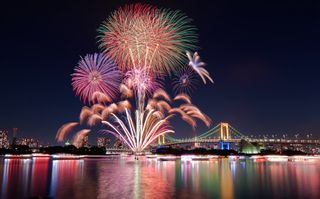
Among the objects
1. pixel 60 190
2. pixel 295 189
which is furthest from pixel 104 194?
pixel 295 189

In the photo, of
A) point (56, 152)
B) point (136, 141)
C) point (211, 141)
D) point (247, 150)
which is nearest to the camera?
point (136, 141)

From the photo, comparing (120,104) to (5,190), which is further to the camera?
(120,104)

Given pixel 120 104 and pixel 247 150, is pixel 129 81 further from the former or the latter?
pixel 247 150

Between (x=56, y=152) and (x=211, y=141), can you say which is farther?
(x=211, y=141)

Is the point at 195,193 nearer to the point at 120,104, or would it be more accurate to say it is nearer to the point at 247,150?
the point at 120,104

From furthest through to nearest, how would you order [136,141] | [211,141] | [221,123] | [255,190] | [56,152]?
1. [221,123]
2. [211,141]
3. [56,152]
4. [136,141]
5. [255,190]

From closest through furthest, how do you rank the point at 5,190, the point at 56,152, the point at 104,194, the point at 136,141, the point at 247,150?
the point at 104,194 → the point at 5,190 → the point at 136,141 → the point at 56,152 → the point at 247,150

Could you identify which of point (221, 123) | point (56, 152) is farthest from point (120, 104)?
point (221, 123)

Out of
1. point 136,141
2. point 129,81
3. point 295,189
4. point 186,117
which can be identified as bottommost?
point 295,189

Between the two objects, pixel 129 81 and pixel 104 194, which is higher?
pixel 129 81
